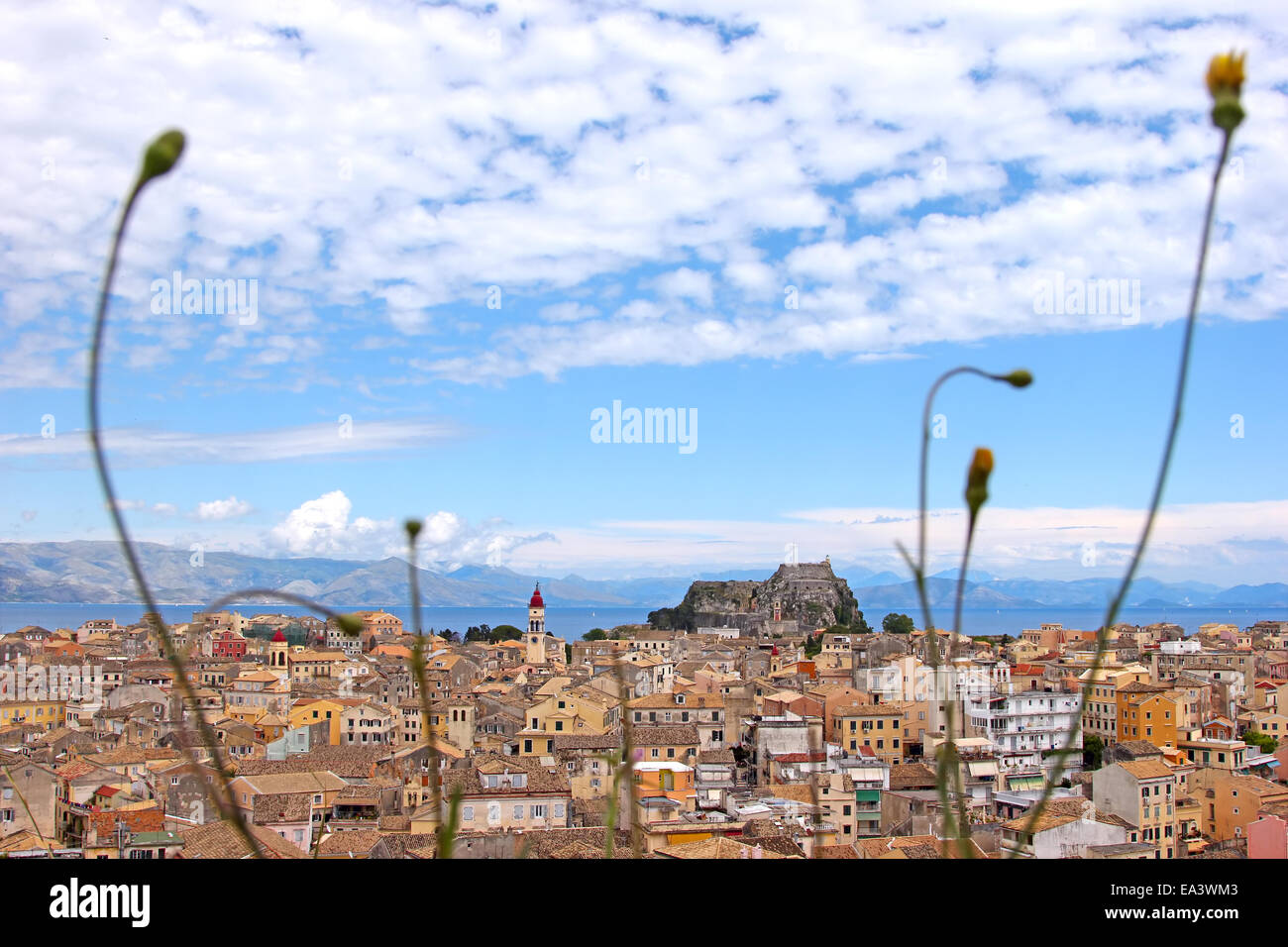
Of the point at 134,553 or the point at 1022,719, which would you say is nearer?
the point at 134,553

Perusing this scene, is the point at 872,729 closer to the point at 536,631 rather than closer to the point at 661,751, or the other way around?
the point at 661,751

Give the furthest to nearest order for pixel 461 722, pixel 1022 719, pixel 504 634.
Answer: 1. pixel 504 634
2. pixel 461 722
3. pixel 1022 719

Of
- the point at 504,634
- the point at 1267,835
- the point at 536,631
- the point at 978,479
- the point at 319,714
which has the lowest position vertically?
the point at 1267,835

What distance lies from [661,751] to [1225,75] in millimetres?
21467

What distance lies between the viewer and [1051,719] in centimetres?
2491

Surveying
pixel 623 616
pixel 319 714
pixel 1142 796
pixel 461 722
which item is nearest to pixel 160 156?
pixel 1142 796

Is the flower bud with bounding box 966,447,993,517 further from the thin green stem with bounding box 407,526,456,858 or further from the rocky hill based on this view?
the rocky hill

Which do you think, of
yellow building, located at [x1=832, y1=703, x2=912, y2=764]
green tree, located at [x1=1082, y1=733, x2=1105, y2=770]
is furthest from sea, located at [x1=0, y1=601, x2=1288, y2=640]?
green tree, located at [x1=1082, y1=733, x2=1105, y2=770]

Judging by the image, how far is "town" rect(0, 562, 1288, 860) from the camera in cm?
1322

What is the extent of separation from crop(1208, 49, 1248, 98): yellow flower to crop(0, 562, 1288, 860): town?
389mm

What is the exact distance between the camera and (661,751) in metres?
21.4
